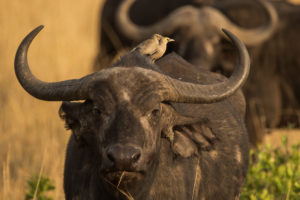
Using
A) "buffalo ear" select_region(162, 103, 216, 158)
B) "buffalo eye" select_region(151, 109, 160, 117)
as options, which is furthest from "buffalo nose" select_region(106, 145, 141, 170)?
"buffalo ear" select_region(162, 103, 216, 158)

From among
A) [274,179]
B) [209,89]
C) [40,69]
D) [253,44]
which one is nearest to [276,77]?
[253,44]

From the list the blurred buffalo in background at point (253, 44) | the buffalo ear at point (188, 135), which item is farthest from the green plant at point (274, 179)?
the blurred buffalo in background at point (253, 44)

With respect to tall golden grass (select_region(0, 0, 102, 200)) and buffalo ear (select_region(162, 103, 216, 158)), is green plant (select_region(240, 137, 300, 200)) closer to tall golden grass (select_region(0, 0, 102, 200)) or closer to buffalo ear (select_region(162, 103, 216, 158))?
buffalo ear (select_region(162, 103, 216, 158))

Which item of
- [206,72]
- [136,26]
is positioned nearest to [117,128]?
[206,72]

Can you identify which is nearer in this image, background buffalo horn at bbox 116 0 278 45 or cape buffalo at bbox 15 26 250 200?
cape buffalo at bbox 15 26 250 200

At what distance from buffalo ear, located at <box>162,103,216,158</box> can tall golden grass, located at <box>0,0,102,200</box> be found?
1.93 meters

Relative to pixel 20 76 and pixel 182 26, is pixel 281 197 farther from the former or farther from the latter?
pixel 182 26

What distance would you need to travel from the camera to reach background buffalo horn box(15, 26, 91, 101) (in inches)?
146

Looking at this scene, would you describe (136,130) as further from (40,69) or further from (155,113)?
(40,69)

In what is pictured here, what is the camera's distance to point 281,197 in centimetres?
489

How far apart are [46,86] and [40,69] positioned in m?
6.63

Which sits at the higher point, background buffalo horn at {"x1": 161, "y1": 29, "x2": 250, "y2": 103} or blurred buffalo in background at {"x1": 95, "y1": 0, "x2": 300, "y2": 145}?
background buffalo horn at {"x1": 161, "y1": 29, "x2": 250, "y2": 103}

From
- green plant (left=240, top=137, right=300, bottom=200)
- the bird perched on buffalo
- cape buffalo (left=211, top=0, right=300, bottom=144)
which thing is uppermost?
the bird perched on buffalo

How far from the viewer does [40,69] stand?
1030cm
